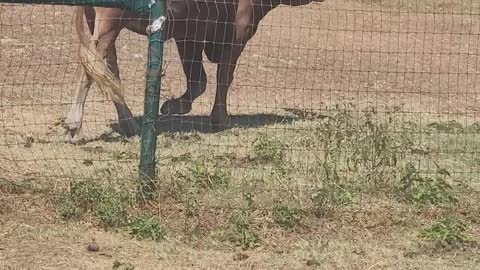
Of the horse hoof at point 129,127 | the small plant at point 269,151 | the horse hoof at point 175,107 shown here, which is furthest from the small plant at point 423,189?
the horse hoof at point 175,107

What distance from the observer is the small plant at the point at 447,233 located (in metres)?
5.78

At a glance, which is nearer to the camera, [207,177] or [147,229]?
[147,229]

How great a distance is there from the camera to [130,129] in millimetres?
8727

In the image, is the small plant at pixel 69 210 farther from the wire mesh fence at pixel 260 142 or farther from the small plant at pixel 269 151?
the small plant at pixel 269 151

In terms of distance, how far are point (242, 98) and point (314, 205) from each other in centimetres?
482

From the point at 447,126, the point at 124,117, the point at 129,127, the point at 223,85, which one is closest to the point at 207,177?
the point at 124,117

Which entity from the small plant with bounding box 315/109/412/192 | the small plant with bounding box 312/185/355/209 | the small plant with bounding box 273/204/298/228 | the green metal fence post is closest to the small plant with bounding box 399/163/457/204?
the small plant with bounding box 315/109/412/192

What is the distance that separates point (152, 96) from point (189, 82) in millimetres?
3485

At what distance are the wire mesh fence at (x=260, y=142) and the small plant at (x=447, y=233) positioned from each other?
0.39 m

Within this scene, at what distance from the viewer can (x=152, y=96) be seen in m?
6.21

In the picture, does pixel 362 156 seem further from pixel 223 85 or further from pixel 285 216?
pixel 223 85

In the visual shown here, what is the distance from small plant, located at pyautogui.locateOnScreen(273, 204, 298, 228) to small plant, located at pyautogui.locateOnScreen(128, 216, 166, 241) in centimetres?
73

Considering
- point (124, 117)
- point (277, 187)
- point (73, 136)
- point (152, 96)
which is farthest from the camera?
point (124, 117)

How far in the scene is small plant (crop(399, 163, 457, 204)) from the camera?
21.0ft
